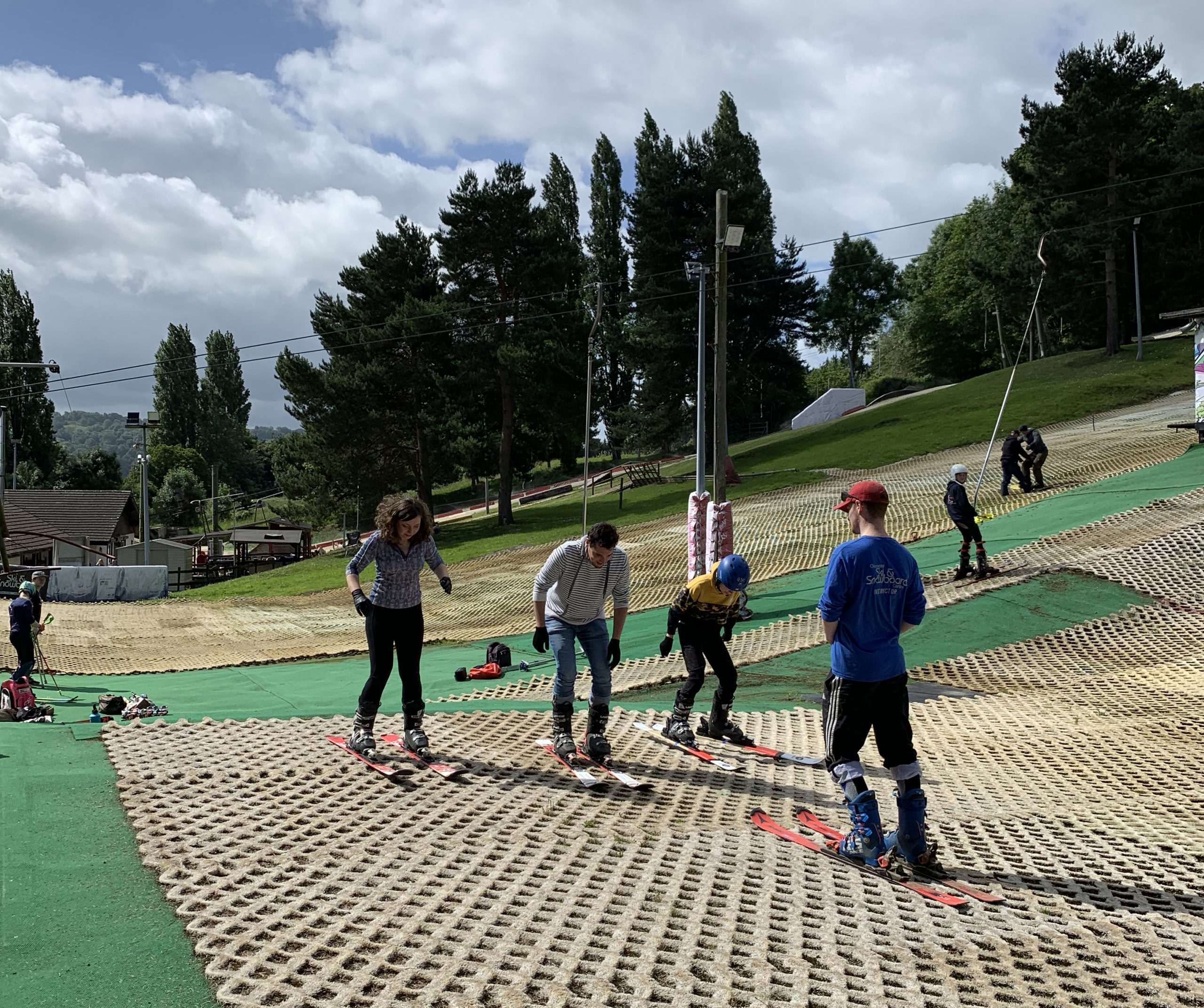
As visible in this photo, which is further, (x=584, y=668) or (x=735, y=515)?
(x=735, y=515)

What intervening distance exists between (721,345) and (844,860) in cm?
1232

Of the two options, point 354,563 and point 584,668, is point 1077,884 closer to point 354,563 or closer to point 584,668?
point 354,563

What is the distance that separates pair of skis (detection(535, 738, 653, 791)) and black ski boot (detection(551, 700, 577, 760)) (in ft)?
0.12

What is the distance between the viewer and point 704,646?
21.1 feet

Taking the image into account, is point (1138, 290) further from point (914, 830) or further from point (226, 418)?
point (226, 418)

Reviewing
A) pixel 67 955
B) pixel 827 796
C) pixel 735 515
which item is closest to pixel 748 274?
pixel 735 515

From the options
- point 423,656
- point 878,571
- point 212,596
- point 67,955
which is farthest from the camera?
point 212,596

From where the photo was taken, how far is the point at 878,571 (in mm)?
3945

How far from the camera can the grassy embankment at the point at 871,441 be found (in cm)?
3056

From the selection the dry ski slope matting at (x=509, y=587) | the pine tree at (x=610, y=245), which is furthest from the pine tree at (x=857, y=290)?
the dry ski slope matting at (x=509, y=587)

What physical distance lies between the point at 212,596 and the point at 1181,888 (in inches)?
1093

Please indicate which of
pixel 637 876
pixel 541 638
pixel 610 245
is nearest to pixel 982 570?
pixel 541 638

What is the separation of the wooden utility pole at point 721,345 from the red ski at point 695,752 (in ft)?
27.5

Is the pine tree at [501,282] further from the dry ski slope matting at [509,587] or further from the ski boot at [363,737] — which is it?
the ski boot at [363,737]
